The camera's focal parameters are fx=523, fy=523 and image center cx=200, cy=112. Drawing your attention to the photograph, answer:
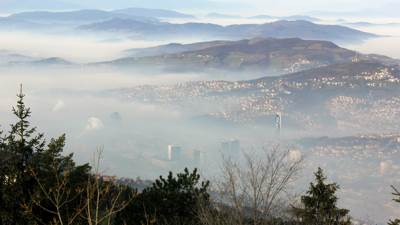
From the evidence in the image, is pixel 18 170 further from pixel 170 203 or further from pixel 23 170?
pixel 170 203

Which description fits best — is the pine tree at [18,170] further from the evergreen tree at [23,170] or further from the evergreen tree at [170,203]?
the evergreen tree at [170,203]

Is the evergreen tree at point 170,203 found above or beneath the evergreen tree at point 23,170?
beneath

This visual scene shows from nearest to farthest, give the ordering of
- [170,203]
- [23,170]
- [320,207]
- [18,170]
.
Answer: [18,170] < [23,170] < [320,207] < [170,203]

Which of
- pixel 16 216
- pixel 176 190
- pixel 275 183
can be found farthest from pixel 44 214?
pixel 176 190

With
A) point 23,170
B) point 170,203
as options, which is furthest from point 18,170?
point 170,203

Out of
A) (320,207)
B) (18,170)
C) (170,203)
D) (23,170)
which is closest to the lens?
(18,170)

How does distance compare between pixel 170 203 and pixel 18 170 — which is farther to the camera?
pixel 170 203

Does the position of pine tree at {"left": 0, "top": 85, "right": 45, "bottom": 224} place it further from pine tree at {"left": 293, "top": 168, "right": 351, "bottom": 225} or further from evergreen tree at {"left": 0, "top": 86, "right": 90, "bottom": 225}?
pine tree at {"left": 293, "top": 168, "right": 351, "bottom": 225}

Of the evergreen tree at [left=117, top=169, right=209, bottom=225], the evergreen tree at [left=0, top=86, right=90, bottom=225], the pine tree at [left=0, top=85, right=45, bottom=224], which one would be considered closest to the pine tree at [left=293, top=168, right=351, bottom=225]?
the evergreen tree at [left=117, top=169, right=209, bottom=225]

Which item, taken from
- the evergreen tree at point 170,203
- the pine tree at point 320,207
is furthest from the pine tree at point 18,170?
the pine tree at point 320,207
